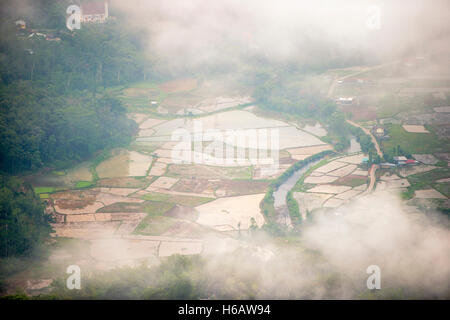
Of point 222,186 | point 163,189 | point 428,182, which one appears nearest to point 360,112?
point 428,182

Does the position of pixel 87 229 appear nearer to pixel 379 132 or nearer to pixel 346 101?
pixel 379 132

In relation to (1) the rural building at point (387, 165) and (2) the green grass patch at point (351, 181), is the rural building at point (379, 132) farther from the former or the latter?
(2) the green grass patch at point (351, 181)

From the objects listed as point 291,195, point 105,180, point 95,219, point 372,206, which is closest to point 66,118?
point 105,180

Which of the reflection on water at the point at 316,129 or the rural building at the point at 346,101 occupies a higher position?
the rural building at the point at 346,101

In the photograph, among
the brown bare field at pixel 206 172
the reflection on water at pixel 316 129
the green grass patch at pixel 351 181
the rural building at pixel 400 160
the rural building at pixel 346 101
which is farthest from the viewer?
the rural building at pixel 346 101

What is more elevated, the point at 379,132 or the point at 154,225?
the point at 379,132

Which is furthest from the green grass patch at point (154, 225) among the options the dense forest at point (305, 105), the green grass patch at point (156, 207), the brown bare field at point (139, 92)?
the brown bare field at point (139, 92)
